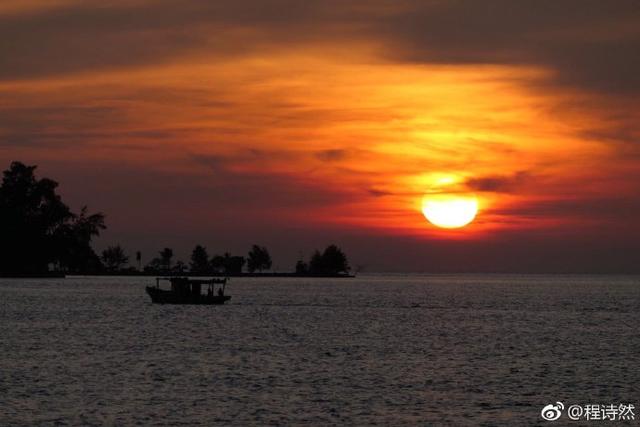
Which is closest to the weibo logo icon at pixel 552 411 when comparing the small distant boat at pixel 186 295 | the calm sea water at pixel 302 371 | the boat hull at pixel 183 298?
the calm sea water at pixel 302 371

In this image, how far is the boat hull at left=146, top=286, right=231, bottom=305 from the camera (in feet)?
482

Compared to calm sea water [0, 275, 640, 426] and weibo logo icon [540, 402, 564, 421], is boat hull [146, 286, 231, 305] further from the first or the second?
weibo logo icon [540, 402, 564, 421]

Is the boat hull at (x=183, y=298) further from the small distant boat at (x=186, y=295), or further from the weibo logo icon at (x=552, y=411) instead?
the weibo logo icon at (x=552, y=411)

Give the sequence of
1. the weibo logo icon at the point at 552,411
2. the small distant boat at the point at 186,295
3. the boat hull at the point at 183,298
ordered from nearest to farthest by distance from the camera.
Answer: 1. the weibo logo icon at the point at 552,411
2. the boat hull at the point at 183,298
3. the small distant boat at the point at 186,295

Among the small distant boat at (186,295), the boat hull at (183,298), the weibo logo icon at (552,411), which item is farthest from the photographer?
the small distant boat at (186,295)

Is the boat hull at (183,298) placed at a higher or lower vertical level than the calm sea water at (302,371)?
higher

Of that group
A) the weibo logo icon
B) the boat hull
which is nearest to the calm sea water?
the weibo logo icon

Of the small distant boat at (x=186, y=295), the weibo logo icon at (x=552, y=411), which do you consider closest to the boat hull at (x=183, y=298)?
the small distant boat at (x=186, y=295)

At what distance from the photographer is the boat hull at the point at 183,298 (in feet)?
482

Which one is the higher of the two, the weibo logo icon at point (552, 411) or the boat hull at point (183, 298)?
the boat hull at point (183, 298)

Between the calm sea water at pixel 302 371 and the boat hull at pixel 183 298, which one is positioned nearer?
the calm sea water at pixel 302 371

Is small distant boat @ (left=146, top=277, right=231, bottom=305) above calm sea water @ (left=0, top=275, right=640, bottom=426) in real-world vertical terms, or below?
above

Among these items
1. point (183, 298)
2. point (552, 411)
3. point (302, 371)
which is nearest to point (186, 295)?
point (183, 298)

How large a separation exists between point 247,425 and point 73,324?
226 ft
